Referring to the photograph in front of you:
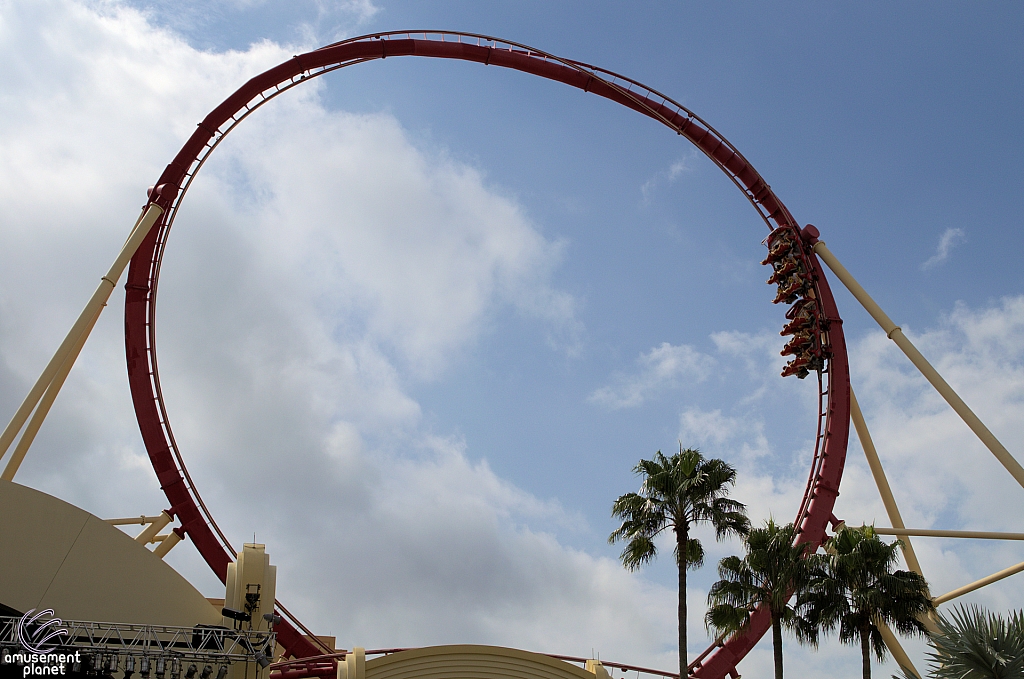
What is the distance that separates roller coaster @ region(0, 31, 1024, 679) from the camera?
2303 cm

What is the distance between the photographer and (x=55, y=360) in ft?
73.6

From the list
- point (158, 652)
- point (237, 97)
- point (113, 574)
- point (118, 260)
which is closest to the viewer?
point (158, 652)

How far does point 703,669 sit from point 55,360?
53.5ft

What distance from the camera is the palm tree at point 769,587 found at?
2022 centimetres

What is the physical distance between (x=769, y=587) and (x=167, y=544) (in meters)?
13.9

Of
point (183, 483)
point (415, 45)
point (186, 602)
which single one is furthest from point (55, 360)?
point (415, 45)

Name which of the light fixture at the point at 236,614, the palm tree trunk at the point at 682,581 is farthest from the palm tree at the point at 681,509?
the light fixture at the point at 236,614

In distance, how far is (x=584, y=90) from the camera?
2730cm

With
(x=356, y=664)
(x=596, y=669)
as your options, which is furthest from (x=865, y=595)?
(x=356, y=664)

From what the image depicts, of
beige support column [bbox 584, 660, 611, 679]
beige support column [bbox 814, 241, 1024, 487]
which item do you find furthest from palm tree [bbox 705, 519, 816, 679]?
beige support column [bbox 814, 241, 1024, 487]

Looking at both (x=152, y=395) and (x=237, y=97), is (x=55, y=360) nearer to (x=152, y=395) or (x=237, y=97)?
(x=152, y=395)

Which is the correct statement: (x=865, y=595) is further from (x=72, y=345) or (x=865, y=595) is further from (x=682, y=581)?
(x=72, y=345)

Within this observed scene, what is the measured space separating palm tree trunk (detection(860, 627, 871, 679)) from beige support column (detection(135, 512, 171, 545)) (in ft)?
51.4

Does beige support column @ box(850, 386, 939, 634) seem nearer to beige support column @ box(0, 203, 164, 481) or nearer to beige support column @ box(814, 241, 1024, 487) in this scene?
beige support column @ box(814, 241, 1024, 487)
